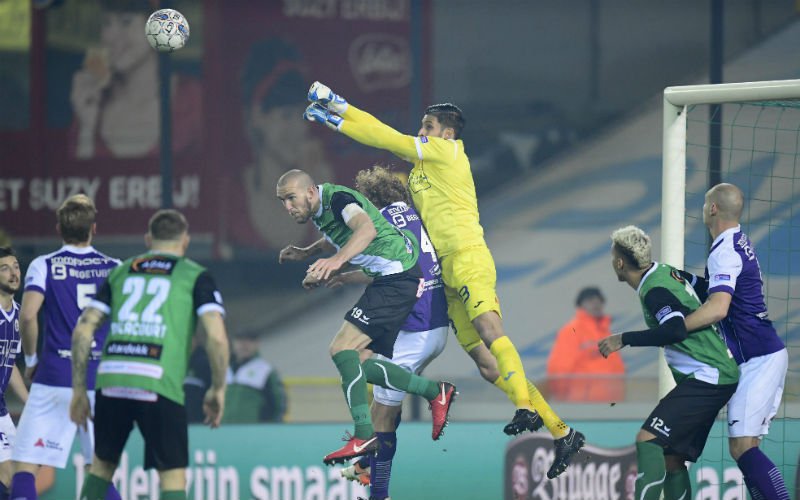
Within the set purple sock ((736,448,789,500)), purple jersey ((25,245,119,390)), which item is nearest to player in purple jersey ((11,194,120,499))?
purple jersey ((25,245,119,390))

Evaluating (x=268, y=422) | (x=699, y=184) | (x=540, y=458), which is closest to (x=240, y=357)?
(x=268, y=422)

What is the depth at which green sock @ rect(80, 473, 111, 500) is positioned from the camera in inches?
262

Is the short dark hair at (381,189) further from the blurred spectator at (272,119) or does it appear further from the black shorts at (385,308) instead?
the blurred spectator at (272,119)

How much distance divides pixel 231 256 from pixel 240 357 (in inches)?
59.3

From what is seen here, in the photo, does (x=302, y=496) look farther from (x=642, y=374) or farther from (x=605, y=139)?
(x=605, y=139)

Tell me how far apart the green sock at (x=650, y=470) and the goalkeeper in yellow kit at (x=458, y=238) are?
56cm

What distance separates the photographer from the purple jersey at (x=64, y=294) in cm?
751

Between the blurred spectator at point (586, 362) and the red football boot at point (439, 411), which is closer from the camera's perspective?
the red football boot at point (439, 411)

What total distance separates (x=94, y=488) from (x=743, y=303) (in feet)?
12.4

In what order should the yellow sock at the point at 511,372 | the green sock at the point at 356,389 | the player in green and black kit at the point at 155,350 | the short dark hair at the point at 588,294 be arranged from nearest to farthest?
the player in green and black kit at the point at 155,350 → the green sock at the point at 356,389 → the yellow sock at the point at 511,372 → the short dark hair at the point at 588,294

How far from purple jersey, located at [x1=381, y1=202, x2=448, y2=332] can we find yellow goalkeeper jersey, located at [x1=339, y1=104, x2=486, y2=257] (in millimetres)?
71

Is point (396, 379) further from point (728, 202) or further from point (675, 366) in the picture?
point (728, 202)

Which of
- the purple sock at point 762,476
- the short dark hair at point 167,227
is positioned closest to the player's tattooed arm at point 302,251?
the short dark hair at point 167,227

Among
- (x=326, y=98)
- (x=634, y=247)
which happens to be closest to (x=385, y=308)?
(x=326, y=98)
